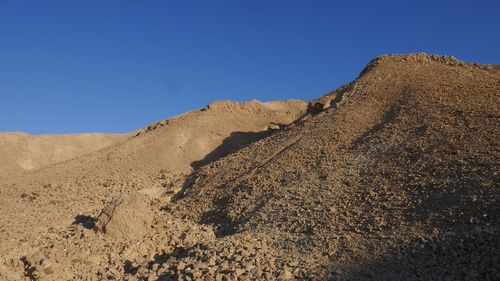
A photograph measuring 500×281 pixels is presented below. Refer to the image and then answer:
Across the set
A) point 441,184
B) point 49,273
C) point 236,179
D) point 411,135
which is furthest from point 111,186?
point 441,184

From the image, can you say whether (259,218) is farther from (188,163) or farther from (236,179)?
(188,163)

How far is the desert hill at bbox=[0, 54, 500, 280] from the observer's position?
26.0 feet

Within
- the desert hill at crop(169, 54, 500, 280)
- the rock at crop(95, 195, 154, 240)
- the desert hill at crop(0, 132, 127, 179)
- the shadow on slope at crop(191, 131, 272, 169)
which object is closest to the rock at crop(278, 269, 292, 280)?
the desert hill at crop(169, 54, 500, 280)

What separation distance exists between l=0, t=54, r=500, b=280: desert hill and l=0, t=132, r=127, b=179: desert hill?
41.1ft

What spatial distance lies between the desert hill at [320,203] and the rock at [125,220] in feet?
0.08

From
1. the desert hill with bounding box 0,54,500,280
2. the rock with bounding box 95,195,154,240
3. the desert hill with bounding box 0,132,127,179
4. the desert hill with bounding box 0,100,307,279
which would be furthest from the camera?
the desert hill with bounding box 0,132,127,179

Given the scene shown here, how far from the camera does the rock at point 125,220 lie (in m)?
10.9

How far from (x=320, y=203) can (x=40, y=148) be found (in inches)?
1044

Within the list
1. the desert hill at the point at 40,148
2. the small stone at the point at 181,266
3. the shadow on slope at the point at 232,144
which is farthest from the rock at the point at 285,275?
the desert hill at the point at 40,148

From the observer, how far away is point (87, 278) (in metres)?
9.09

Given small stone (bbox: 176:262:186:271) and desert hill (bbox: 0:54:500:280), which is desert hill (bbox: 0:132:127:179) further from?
small stone (bbox: 176:262:186:271)

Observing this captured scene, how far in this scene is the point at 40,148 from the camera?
106 ft

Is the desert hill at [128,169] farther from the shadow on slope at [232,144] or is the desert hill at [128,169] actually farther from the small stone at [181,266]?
the small stone at [181,266]

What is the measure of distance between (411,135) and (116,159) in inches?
445
